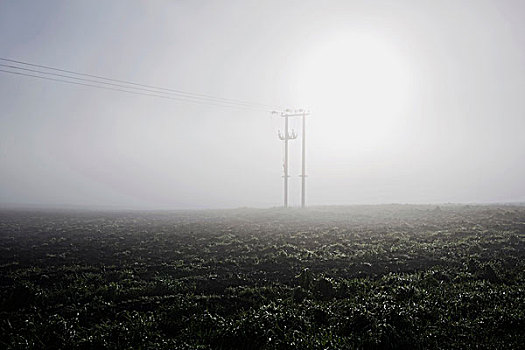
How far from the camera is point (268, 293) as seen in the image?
16750 mm

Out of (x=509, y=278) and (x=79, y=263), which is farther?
(x=79, y=263)

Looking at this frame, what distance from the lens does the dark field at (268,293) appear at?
469 inches

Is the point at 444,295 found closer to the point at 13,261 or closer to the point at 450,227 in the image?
the point at 450,227

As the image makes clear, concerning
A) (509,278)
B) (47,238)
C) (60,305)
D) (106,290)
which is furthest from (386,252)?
(47,238)

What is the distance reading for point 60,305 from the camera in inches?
→ 594

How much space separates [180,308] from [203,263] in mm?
8050

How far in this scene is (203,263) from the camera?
2266cm

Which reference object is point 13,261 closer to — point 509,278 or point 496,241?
point 509,278

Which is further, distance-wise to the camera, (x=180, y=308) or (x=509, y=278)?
(x=509, y=278)


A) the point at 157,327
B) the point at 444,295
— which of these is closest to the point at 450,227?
the point at 444,295

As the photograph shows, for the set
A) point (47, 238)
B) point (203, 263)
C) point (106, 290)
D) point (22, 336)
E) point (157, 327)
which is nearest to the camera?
point (22, 336)

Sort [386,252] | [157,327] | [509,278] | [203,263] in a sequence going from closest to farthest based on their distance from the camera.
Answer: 1. [157,327]
2. [509,278]
3. [203,263]
4. [386,252]

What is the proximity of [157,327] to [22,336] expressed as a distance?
4.35 meters

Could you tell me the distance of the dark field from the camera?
11.9m
